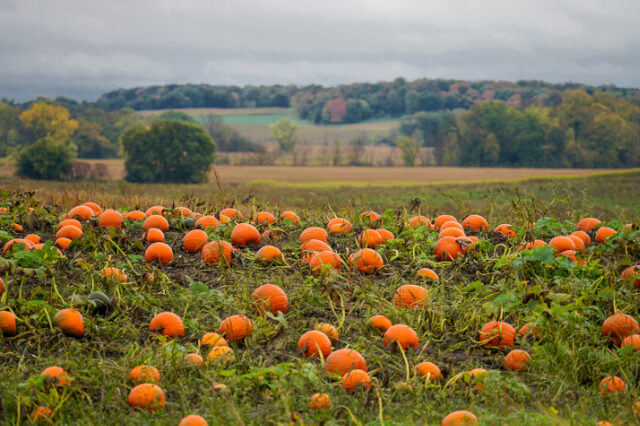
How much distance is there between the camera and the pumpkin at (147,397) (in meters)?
3.12

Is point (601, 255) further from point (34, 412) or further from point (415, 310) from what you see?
point (34, 412)

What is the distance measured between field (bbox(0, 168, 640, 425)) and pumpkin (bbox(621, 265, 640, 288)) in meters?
0.10

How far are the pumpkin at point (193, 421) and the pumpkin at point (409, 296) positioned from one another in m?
2.05

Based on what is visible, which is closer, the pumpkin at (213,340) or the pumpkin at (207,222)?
the pumpkin at (213,340)

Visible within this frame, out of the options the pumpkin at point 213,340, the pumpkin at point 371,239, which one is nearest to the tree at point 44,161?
the pumpkin at point 371,239

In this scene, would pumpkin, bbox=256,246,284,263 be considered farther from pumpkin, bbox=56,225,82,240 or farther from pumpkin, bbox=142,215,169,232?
pumpkin, bbox=56,225,82,240

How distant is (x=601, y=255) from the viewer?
5.31 meters

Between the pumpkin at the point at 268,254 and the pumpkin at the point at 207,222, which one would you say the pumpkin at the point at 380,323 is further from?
the pumpkin at the point at 207,222

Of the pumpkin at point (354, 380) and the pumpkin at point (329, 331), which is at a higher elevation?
the pumpkin at point (329, 331)

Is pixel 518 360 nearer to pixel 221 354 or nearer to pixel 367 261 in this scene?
pixel 367 261

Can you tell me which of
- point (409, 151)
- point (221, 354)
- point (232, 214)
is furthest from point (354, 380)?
point (409, 151)

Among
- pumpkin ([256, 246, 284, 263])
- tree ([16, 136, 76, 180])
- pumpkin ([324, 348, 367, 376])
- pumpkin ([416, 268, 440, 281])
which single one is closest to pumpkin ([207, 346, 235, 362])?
pumpkin ([324, 348, 367, 376])

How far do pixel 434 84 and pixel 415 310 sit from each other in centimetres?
13088

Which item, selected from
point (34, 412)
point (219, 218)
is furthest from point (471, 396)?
point (219, 218)
